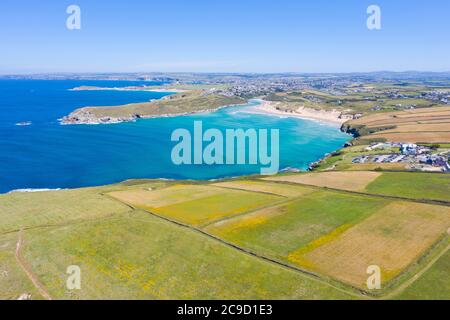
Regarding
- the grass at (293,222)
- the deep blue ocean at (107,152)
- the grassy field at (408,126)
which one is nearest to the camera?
the grass at (293,222)

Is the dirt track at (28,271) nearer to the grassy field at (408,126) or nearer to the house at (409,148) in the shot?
the house at (409,148)

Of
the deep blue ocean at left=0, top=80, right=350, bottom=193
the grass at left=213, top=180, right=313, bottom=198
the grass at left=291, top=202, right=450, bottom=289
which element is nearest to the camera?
the grass at left=291, top=202, right=450, bottom=289

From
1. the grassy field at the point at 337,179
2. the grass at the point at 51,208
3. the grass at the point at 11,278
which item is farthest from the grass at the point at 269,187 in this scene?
the grass at the point at 11,278

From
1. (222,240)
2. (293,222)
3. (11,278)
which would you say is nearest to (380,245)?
(293,222)

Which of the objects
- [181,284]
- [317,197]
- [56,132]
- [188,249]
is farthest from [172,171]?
[56,132]

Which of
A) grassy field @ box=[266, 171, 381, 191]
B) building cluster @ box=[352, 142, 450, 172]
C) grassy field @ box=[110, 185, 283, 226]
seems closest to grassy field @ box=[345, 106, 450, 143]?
building cluster @ box=[352, 142, 450, 172]

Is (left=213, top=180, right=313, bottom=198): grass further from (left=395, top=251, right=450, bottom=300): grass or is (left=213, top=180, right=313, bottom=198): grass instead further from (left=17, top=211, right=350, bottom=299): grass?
(left=395, top=251, right=450, bottom=300): grass
